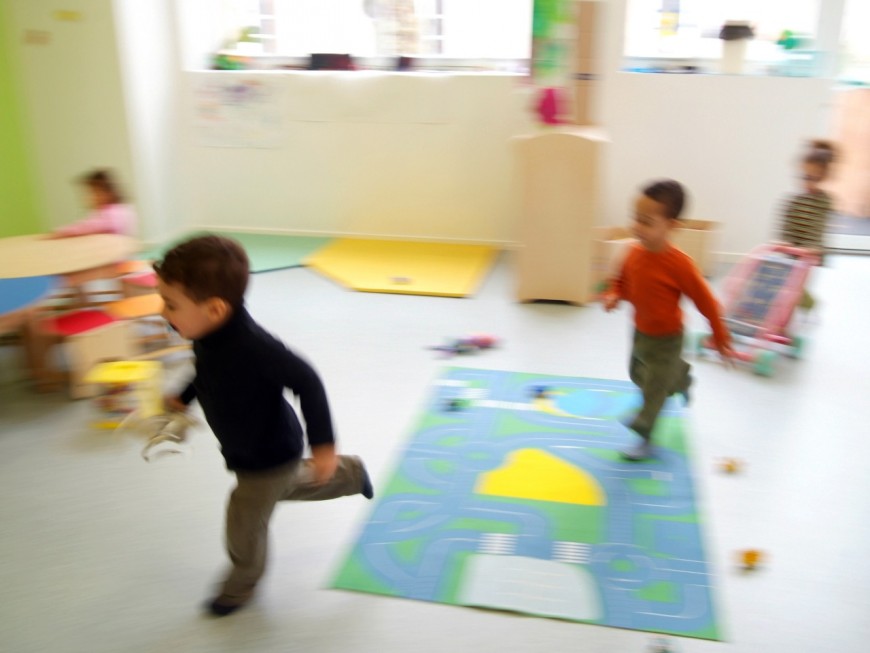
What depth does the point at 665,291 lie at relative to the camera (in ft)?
7.75

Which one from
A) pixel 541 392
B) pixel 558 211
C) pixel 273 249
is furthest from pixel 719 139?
pixel 273 249

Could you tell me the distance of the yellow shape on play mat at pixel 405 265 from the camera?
4090 mm

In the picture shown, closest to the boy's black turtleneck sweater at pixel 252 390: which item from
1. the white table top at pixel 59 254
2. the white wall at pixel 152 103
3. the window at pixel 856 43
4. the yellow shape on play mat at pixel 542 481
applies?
the yellow shape on play mat at pixel 542 481

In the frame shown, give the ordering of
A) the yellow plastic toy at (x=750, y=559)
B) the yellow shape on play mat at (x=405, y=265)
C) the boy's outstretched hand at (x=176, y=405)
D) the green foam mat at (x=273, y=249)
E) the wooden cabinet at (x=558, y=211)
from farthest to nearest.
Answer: the green foam mat at (x=273, y=249), the yellow shape on play mat at (x=405, y=265), the wooden cabinet at (x=558, y=211), the yellow plastic toy at (x=750, y=559), the boy's outstretched hand at (x=176, y=405)

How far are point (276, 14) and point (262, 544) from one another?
13.1 ft

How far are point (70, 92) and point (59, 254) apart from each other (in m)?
1.87

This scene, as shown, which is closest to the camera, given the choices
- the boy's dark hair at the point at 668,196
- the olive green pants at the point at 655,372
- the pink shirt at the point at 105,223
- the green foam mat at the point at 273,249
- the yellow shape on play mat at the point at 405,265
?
the boy's dark hair at the point at 668,196

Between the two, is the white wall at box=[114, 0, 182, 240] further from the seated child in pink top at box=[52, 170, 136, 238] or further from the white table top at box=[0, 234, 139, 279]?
the white table top at box=[0, 234, 139, 279]

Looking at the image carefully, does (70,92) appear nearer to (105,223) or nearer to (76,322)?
(105,223)

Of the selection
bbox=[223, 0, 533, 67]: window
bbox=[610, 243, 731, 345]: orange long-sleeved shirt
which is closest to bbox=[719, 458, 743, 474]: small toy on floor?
bbox=[610, 243, 731, 345]: orange long-sleeved shirt

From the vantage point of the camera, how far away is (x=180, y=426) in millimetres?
1910

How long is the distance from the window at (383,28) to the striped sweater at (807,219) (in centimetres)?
190

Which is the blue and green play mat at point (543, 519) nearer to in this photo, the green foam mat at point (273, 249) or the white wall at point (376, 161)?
the green foam mat at point (273, 249)

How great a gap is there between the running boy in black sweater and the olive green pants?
1.13 meters
